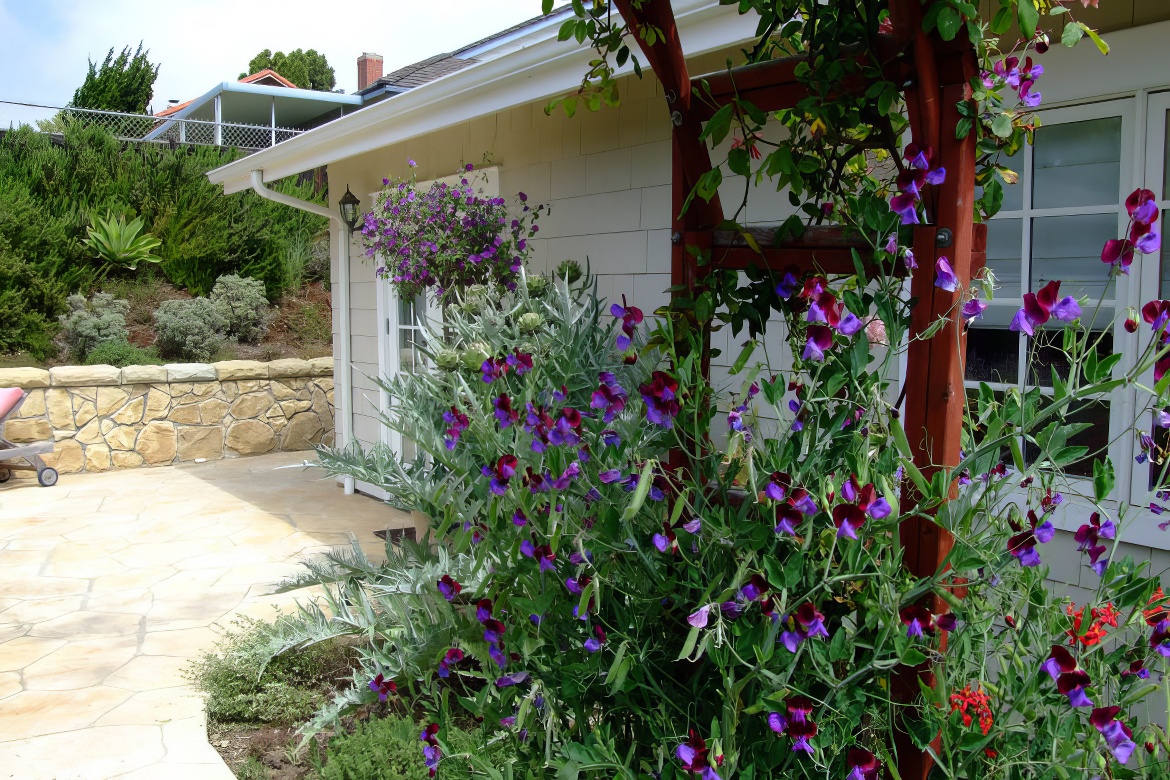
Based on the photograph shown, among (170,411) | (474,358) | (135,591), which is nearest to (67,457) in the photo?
(170,411)

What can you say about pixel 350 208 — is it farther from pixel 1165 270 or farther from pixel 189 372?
pixel 1165 270

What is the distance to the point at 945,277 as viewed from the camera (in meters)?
1.36

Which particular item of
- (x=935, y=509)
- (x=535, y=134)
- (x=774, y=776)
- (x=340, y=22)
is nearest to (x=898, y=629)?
(x=935, y=509)

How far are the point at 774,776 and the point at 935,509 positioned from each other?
52 centimetres

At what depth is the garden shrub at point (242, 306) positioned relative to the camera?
35.6 ft

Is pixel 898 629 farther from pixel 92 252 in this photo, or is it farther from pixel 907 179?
pixel 92 252

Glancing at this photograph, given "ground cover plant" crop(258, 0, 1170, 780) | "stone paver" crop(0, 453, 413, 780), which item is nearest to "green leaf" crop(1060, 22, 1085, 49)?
"ground cover plant" crop(258, 0, 1170, 780)

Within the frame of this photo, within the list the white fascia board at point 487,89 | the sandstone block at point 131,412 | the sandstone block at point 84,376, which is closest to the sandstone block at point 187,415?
the sandstone block at point 131,412

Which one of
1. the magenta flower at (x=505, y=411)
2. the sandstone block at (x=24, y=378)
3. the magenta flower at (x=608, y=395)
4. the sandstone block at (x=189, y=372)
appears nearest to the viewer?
the magenta flower at (x=608, y=395)

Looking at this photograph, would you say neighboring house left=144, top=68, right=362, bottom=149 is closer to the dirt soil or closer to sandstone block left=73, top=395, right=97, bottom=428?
sandstone block left=73, top=395, right=97, bottom=428

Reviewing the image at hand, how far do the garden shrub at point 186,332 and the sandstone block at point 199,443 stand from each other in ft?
5.09

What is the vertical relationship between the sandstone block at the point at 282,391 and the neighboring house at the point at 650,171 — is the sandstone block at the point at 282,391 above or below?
below

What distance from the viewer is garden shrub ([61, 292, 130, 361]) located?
9.70 metres

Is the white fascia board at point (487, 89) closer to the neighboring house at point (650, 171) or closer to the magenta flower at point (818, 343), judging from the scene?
the neighboring house at point (650, 171)
